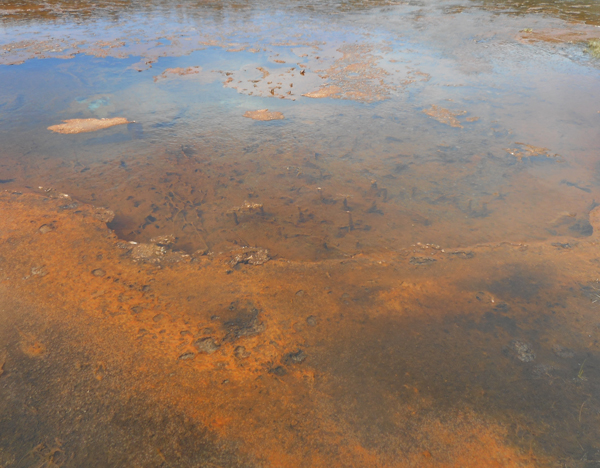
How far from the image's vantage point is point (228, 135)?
5027 millimetres

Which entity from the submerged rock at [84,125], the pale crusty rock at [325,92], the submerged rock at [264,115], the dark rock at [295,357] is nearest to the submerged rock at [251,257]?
the dark rock at [295,357]

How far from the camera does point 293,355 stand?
2.33 m

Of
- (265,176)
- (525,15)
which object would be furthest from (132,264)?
(525,15)

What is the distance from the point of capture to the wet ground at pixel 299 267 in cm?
196

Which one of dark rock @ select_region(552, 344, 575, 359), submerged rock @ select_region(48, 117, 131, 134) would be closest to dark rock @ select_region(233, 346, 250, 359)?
dark rock @ select_region(552, 344, 575, 359)

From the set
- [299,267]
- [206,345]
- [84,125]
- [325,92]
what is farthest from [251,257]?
[325,92]

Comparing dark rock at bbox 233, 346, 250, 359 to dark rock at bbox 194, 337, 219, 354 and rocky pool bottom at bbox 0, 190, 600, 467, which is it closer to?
rocky pool bottom at bbox 0, 190, 600, 467

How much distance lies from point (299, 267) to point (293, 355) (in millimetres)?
902

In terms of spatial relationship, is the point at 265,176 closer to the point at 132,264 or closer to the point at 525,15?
the point at 132,264

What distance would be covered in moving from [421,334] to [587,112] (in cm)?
563

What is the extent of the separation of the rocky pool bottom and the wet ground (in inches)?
0.5

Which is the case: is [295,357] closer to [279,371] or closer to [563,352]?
[279,371]

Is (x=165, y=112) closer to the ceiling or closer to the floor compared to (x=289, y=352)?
closer to the ceiling

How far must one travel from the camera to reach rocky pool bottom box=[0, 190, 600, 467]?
1896 millimetres
